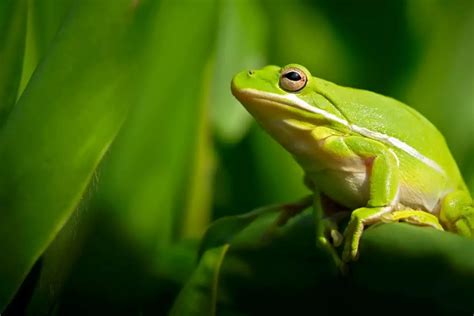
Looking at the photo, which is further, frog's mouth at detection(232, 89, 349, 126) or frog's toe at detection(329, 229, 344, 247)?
frog's mouth at detection(232, 89, 349, 126)

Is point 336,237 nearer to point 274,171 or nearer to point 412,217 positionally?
point 412,217

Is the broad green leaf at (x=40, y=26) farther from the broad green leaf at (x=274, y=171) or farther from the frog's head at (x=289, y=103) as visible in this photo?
the broad green leaf at (x=274, y=171)

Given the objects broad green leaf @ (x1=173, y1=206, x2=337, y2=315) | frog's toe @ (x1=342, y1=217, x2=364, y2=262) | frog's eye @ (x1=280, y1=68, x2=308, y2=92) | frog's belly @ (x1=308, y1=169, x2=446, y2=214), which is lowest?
broad green leaf @ (x1=173, y1=206, x2=337, y2=315)

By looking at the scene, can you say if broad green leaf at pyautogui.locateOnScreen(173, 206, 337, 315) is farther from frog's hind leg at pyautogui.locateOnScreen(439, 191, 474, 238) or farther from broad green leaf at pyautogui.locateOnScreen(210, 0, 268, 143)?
broad green leaf at pyautogui.locateOnScreen(210, 0, 268, 143)

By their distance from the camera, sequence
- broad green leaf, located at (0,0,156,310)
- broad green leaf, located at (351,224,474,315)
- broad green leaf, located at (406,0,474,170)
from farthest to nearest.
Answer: broad green leaf, located at (406,0,474,170) < broad green leaf, located at (0,0,156,310) < broad green leaf, located at (351,224,474,315)

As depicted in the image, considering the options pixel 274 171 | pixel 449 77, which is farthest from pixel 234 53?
pixel 449 77

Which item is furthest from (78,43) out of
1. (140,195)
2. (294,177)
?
(294,177)

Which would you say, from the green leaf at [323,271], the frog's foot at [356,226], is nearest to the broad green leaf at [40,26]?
the green leaf at [323,271]

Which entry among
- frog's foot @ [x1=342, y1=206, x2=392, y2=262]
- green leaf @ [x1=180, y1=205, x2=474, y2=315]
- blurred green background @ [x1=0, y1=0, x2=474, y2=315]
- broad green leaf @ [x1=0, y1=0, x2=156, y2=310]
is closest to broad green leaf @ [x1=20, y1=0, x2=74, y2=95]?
blurred green background @ [x1=0, y1=0, x2=474, y2=315]
